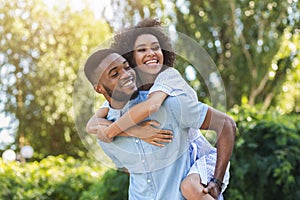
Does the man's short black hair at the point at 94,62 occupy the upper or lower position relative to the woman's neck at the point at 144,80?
upper

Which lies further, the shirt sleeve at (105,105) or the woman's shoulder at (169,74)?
the shirt sleeve at (105,105)

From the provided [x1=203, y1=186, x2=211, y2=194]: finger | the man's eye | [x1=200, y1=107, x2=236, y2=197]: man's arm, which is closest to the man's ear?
the man's eye

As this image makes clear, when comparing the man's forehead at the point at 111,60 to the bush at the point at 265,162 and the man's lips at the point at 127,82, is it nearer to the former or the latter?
the man's lips at the point at 127,82

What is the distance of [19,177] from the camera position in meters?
5.98

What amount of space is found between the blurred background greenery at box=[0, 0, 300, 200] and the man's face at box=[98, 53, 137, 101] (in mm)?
193

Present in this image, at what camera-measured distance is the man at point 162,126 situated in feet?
6.63

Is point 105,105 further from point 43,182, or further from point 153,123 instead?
point 43,182

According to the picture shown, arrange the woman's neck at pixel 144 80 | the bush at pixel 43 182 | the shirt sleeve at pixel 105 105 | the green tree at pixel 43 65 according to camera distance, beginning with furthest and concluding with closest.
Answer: the green tree at pixel 43 65, the bush at pixel 43 182, the shirt sleeve at pixel 105 105, the woman's neck at pixel 144 80

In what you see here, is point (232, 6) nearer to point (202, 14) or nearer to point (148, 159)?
point (202, 14)

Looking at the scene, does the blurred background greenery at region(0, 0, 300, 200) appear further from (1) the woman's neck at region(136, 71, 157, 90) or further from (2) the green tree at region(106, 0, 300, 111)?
(1) the woman's neck at region(136, 71, 157, 90)

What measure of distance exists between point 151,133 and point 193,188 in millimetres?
232

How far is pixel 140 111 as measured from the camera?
2.02 meters

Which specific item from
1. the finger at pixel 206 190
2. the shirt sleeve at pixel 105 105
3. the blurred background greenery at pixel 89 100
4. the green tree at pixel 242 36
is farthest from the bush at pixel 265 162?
the green tree at pixel 242 36

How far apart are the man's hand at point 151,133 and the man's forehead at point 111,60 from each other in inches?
8.9
